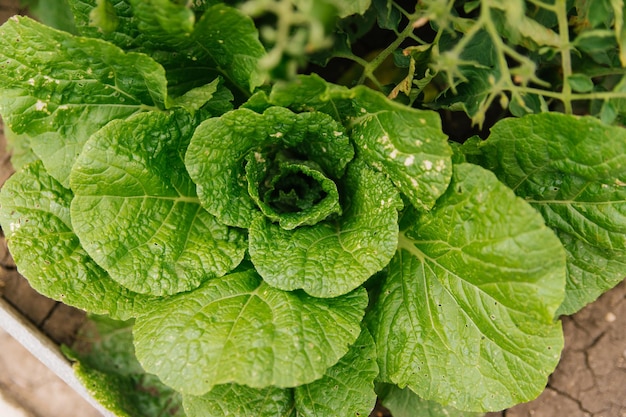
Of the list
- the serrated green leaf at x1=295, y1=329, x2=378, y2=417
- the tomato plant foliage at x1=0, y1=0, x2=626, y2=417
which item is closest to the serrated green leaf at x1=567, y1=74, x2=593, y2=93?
the tomato plant foliage at x1=0, y1=0, x2=626, y2=417

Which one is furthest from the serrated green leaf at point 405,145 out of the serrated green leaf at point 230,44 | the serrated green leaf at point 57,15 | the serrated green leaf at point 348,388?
the serrated green leaf at point 57,15

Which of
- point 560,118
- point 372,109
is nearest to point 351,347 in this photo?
point 372,109

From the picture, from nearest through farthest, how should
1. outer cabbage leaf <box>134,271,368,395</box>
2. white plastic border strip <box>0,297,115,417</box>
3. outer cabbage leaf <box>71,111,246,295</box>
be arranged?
outer cabbage leaf <box>134,271,368,395</box> < outer cabbage leaf <box>71,111,246,295</box> < white plastic border strip <box>0,297,115,417</box>

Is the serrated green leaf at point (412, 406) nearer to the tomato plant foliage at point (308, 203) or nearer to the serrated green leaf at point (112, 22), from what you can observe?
the tomato plant foliage at point (308, 203)

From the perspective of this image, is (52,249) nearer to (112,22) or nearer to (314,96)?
(112,22)

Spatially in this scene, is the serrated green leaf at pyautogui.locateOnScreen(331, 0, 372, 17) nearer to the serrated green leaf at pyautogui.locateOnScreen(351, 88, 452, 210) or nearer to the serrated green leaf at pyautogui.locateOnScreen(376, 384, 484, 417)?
the serrated green leaf at pyautogui.locateOnScreen(351, 88, 452, 210)

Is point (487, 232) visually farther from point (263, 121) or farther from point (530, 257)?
point (263, 121)

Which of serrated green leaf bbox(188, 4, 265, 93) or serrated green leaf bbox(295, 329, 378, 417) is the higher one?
serrated green leaf bbox(188, 4, 265, 93)
